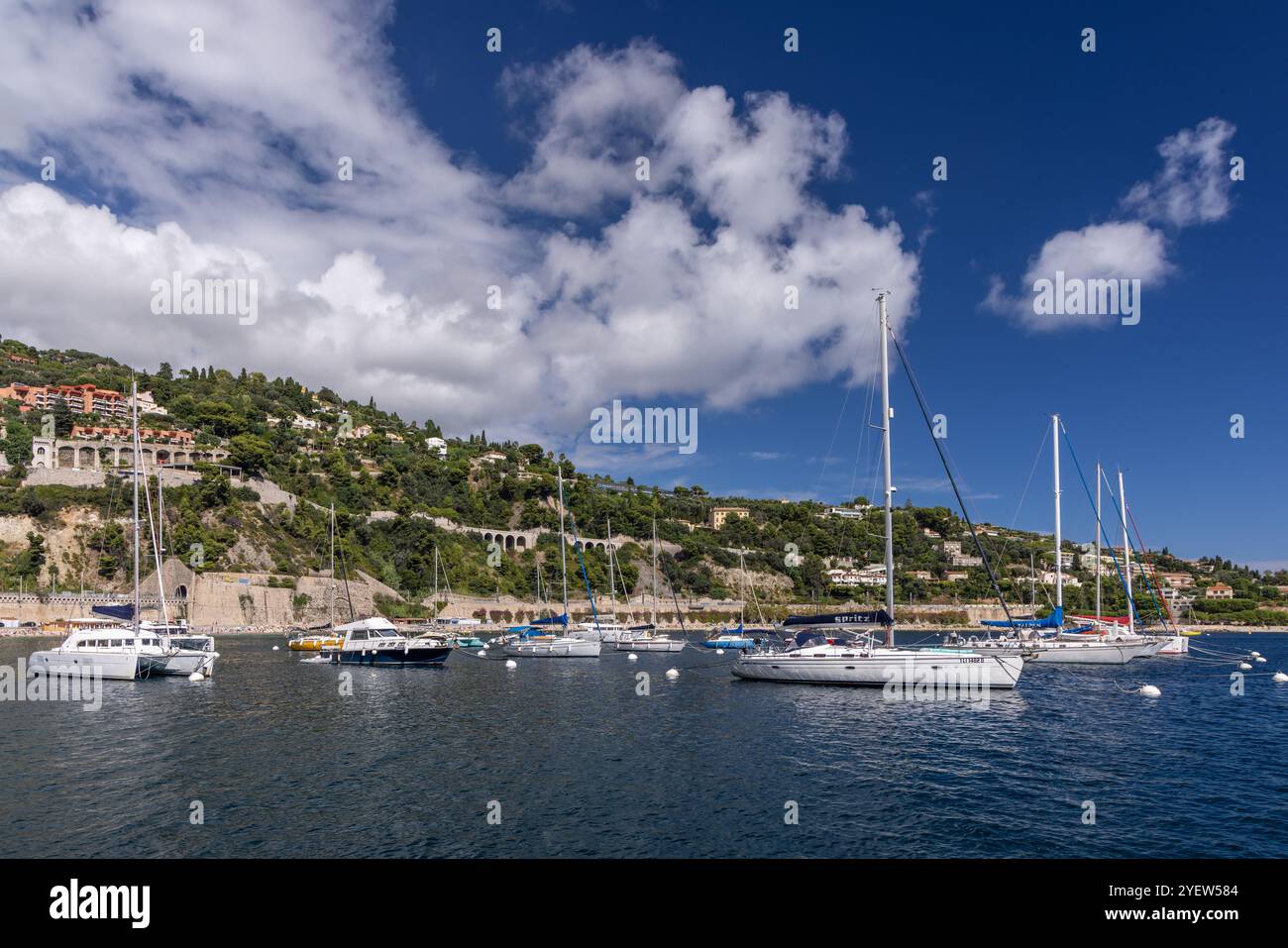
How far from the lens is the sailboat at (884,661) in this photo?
3231 cm

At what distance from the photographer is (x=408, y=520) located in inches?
4429

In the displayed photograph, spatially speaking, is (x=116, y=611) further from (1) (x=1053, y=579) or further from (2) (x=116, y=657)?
(1) (x=1053, y=579)

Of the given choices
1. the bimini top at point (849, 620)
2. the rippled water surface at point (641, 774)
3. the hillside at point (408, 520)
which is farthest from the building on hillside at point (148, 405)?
the bimini top at point (849, 620)

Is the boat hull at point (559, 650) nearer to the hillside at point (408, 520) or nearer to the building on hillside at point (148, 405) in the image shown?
the hillside at point (408, 520)

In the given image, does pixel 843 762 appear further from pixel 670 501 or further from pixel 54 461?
pixel 670 501

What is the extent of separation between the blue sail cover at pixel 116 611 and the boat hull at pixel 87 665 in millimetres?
8224

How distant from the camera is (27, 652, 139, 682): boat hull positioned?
117ft

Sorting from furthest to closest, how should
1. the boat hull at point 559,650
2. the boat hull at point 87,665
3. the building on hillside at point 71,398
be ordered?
the building on hillside at point 71,398 < the boat hull at point 559,650 < the boat hull at point 87,665

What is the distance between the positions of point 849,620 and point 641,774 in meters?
17.8

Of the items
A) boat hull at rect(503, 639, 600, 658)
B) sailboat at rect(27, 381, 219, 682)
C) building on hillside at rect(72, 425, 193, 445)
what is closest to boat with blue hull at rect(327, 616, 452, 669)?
boat hull at rect(503, 639, 600, 658)

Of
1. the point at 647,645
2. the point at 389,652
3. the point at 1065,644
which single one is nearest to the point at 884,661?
the point at 1065,644

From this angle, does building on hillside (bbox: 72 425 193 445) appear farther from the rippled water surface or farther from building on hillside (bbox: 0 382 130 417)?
the rippled water surface

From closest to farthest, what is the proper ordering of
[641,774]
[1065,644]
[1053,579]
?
[641,774] → [1065,644] → [1053,579]

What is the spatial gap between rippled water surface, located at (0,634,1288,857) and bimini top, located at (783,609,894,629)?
10.0 ft
